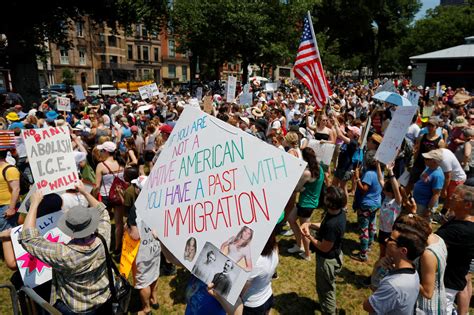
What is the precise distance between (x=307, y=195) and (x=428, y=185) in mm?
1814

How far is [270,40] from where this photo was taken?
30.2 metres

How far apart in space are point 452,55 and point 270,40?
20501 mm

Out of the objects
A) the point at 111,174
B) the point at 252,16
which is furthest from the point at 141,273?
the point at 252,16

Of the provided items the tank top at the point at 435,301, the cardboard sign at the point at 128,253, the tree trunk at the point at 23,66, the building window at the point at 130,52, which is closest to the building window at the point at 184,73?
the building window at the point at 130,52

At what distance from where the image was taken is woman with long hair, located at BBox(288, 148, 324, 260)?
519cm

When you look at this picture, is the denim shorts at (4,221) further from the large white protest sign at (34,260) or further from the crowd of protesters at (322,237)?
the large white protest sign at (34,260)

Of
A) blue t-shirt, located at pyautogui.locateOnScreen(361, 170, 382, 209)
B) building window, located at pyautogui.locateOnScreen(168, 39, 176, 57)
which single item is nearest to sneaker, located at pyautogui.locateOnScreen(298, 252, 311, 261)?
blue t-shirt, located at pyautogui.locateOnScreen(361, 170, 382, 209)

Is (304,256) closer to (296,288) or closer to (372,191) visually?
(296,288)

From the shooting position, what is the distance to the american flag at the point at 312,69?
628 cm

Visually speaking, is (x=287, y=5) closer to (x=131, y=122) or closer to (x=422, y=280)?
(x=131, y=122)

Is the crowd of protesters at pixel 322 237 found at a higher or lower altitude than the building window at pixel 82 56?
lower

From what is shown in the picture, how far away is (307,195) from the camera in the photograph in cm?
544

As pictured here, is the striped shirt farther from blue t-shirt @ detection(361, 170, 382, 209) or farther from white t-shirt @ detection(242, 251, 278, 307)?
blue t-shirt @ detection(361, 170, 382, 209)

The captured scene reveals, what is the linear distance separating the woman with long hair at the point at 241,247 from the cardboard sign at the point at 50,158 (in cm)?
234
